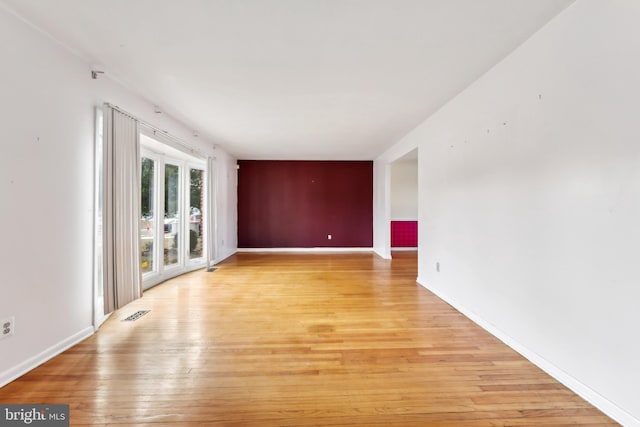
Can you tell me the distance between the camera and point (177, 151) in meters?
4.21

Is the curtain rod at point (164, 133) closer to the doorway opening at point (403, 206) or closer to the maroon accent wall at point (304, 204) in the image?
the maroon accent wall at point (304, 204)

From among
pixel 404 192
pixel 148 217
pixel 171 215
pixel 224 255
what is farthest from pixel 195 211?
pixel 404 192

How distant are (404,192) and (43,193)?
23.9ft

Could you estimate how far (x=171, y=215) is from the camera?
4.58m

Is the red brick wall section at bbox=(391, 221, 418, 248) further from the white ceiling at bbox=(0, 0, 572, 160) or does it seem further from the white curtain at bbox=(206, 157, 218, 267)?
the white curtain at bbox=(206, 157, 218, 267)

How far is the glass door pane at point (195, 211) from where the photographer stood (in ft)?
16.5

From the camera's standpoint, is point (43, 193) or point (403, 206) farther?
point (403, 206)

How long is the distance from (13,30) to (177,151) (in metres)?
2.42

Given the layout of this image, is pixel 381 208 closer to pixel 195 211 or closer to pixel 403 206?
pixel 403 206

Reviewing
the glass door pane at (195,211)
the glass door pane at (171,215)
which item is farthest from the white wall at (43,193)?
the glass door pane at (195,211)

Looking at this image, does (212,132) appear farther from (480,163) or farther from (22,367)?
(480,163)

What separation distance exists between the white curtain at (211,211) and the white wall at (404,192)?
484cm

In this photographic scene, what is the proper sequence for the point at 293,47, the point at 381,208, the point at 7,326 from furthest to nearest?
1. the point at 381,208
2. the point at 293,47
3. the point at 7,326

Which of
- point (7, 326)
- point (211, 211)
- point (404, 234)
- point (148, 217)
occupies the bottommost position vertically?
point (7, 326)
